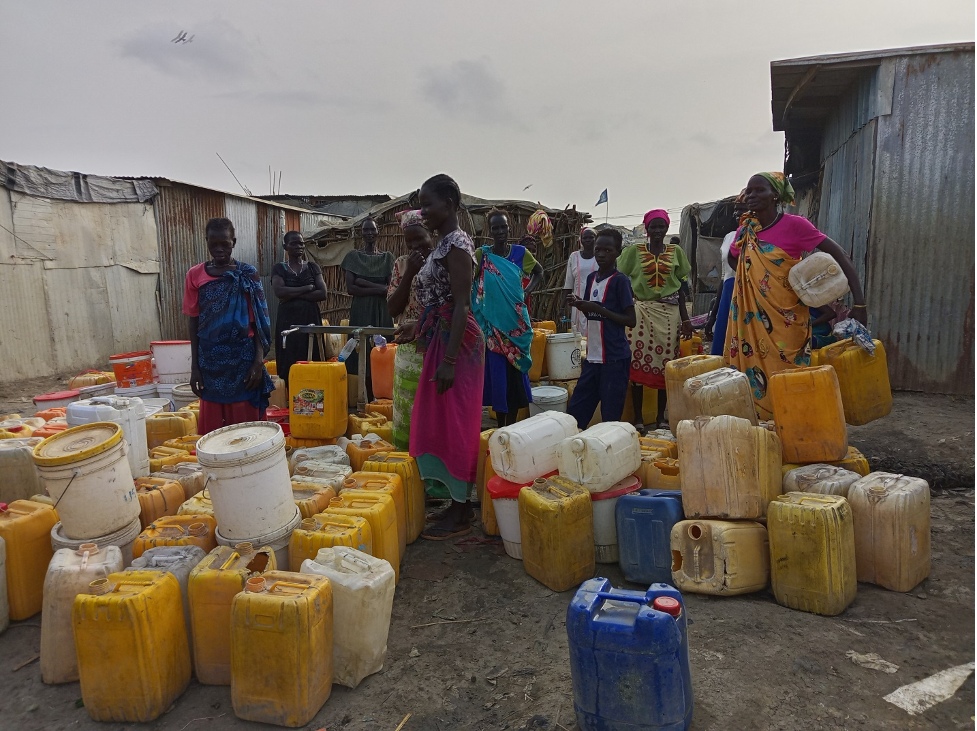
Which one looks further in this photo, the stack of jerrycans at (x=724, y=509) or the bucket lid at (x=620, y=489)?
the bucket lid at (x=620, y=489)

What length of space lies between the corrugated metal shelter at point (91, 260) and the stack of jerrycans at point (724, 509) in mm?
9723

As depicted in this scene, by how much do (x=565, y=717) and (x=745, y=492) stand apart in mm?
1343

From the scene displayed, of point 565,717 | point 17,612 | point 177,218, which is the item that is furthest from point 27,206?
point 565,717

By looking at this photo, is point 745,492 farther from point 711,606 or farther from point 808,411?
point 808,411

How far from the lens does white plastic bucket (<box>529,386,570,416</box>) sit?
19.0 feet

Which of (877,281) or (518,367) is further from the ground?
(877,281)

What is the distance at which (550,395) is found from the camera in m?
5.83

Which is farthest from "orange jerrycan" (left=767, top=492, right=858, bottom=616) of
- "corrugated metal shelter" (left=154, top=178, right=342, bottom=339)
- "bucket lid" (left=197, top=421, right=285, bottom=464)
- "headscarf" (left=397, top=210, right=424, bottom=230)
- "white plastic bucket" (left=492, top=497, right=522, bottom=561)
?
"corrugated metal shelter" (left=154, top=178, right=342, bottom=339)

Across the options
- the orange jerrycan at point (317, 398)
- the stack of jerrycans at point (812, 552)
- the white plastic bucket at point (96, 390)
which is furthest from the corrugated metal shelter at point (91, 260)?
the stack of jerrycans at point (812, 552)

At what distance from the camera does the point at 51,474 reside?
9.29 ft

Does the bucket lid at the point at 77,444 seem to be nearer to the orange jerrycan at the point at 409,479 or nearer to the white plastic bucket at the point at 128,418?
the white plastic bucket at the point at 128,418

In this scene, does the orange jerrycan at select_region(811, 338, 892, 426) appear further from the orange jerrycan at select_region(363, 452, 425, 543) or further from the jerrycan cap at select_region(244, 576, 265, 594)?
the jerrycan cap at select_region(244, 576, 265, 594)

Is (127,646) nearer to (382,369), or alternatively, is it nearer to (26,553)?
→ (26,553)

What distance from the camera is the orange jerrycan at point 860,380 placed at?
4.02 m
